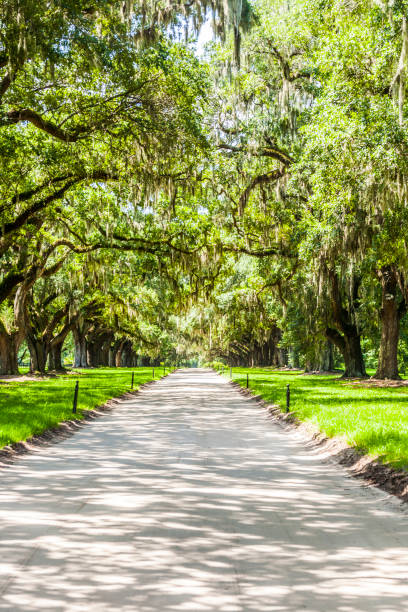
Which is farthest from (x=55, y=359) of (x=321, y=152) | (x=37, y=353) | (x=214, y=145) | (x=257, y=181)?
(x=321, y=152)

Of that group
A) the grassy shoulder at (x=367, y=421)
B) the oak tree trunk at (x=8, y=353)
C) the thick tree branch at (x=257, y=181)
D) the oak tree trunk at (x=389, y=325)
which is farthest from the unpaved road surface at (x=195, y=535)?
the oak tree trunk at (x=8, y=353)

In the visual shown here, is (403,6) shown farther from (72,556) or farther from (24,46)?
(72,556)

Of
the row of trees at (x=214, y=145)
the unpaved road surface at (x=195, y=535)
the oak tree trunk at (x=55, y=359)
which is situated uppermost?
the row of trees at (x=214, y=145)

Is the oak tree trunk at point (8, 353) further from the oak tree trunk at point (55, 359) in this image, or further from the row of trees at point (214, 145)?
the oak tree trunk at point (55, 359)

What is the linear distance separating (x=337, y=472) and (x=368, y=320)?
26527 millimetres

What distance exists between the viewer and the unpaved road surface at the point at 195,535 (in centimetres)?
371

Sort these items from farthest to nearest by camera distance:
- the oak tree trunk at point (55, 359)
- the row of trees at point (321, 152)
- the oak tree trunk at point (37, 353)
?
the oak tree trunk at point (55, 359) → the oak tree trunk at point (37, 353) → the row of trees at point (321, 152)

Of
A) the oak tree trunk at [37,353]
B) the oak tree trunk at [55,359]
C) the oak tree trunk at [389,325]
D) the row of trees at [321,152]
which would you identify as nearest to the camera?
the row of trees at [321,152]

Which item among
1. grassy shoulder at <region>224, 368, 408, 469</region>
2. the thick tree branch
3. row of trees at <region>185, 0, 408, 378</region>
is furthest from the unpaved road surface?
the thick tree branch

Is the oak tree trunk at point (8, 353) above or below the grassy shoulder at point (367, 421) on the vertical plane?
above

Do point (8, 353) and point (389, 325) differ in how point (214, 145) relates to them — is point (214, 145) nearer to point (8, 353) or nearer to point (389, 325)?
point (389, 325)

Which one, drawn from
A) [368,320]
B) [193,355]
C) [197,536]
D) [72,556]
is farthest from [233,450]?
[193,355]

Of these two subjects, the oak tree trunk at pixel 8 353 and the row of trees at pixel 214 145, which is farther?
the oak tree trunk at pixel 8 353

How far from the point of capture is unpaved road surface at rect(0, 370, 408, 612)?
3.71 m
